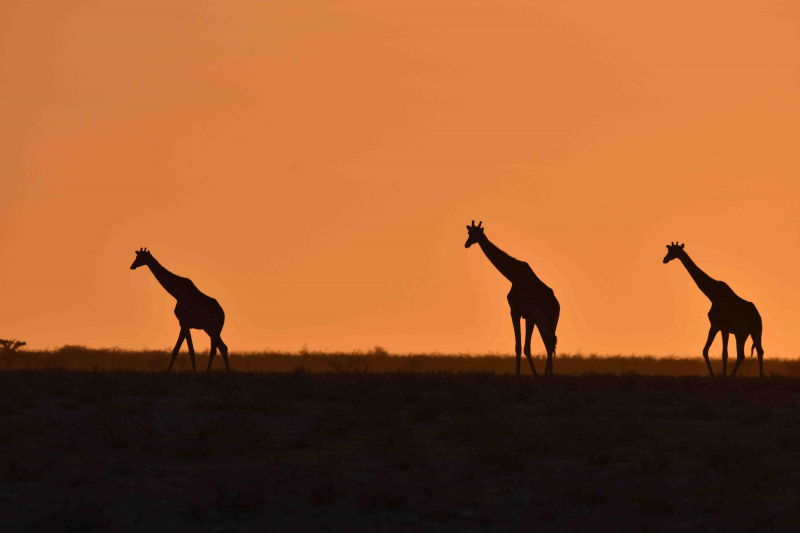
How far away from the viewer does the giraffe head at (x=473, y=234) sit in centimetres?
2991

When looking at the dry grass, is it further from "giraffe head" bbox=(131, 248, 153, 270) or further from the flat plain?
the flat plain

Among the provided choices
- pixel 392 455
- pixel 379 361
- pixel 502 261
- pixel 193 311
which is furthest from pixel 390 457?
pixel 379 361

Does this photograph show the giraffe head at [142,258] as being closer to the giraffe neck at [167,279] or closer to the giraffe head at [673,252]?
the giraffe neck at [167,279]

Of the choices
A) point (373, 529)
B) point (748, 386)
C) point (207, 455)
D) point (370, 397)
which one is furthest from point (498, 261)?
point (373, 529)

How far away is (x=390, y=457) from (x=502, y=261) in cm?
1419

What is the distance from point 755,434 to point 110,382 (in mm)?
11306

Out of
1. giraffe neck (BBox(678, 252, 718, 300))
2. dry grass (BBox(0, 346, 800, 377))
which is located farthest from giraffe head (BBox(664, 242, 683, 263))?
dry grass (BBox(0, 346, 800, 377))

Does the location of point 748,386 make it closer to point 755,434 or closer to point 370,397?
point 755,434

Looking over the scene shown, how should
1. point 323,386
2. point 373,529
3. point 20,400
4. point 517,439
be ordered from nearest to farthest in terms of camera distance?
point 373,529 → point 517,439 → point 20,400 → point 323,386

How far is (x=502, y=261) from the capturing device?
29250mm

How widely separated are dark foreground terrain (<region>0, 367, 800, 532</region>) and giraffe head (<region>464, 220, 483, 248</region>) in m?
7.78

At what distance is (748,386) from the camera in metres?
23.8

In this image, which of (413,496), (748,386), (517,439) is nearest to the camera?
(413,496)

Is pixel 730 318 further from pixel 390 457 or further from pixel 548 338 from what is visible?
pixel 390 457
